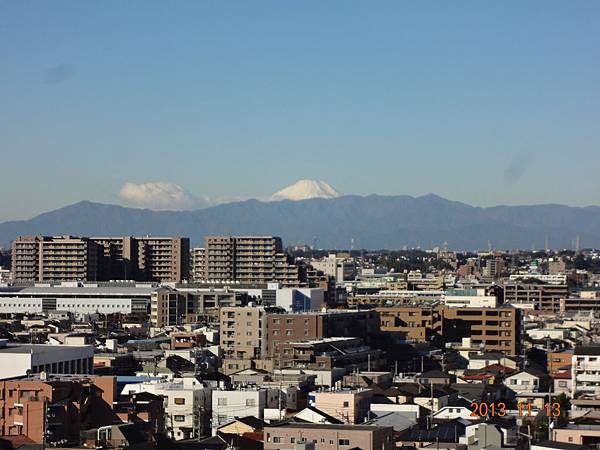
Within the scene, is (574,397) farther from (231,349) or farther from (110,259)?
(110,259)

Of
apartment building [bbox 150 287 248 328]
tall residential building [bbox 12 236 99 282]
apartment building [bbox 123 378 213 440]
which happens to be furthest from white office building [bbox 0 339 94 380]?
tall residential building [bbox 12 236 99 282]

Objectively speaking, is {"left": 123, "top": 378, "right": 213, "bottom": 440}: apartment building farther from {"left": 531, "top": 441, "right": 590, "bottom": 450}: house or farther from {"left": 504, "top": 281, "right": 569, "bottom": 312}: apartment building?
{"left": 504, "top": 281, "right": 569, "bottom": 312}: apartment building

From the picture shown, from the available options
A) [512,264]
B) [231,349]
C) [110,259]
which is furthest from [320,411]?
[512,264]

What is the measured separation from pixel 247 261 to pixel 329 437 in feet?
219

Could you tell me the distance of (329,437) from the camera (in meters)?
25.9

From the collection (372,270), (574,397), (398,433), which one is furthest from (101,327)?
(372,270)

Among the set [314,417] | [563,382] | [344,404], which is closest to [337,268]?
[563,382]

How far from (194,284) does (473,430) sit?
5725 centimetres

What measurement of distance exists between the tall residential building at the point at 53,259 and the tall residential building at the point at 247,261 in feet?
29.0

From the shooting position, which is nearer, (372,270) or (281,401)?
(281,401)

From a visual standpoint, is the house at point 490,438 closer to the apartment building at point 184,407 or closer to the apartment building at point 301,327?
the apartment building at point 184,407

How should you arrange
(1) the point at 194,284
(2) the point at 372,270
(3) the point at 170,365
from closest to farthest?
(3) the point at 170,365 < (1) the point at 194,284 < (2) the point at 372,270

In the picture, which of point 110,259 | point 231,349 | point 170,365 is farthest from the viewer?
point 110,259

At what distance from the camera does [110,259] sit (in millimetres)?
101000
